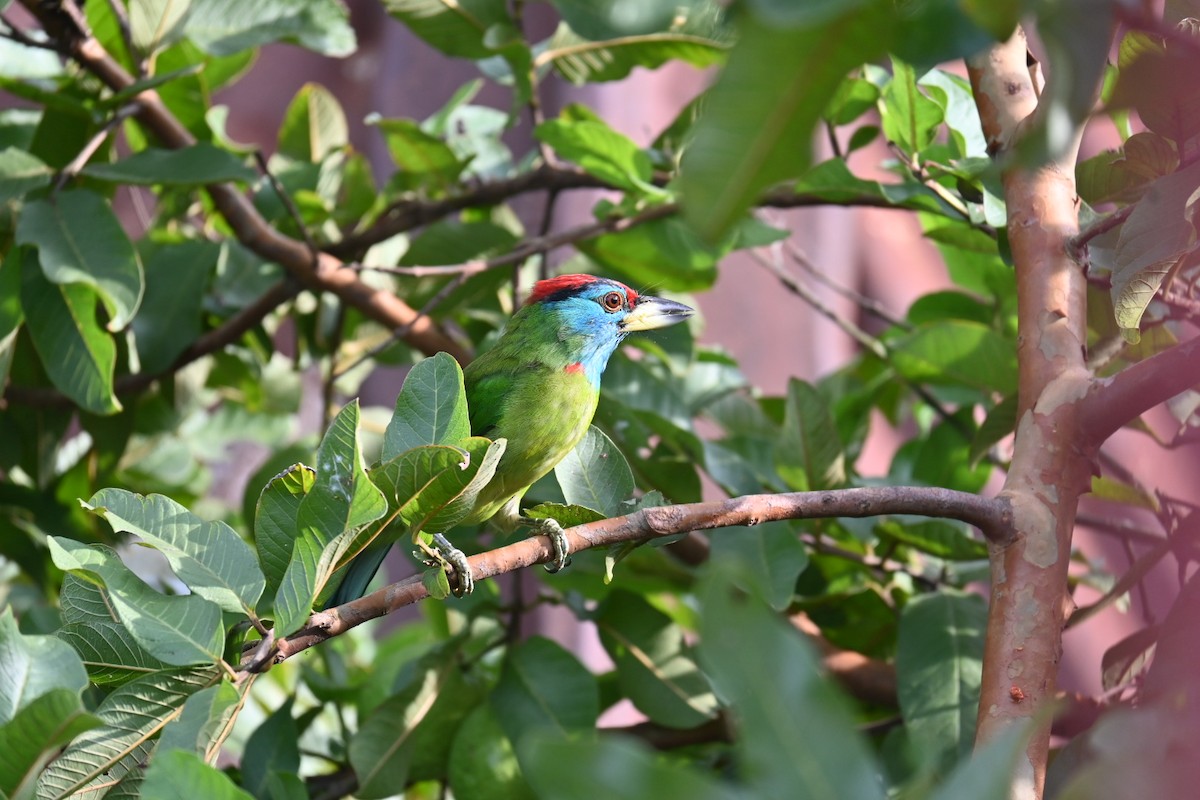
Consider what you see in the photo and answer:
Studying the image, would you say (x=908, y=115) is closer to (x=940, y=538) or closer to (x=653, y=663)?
(x=940, y=538)

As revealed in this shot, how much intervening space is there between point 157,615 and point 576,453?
24.5 inches

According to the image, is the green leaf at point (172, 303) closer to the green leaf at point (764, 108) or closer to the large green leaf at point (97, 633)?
the large green leaf at point (97, 633)

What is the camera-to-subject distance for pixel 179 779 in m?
0.95

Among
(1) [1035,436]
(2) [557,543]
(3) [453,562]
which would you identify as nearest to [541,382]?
(3) [453,562]

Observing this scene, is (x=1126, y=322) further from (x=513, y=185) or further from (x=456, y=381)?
(x=513, y=185)

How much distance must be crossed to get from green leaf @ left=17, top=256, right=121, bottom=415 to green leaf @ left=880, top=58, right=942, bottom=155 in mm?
1436

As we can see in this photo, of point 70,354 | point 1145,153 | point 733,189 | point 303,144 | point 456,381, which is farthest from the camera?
point 303,144

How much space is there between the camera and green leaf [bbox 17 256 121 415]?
201 cm

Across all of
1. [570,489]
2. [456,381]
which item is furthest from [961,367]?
[456,381]

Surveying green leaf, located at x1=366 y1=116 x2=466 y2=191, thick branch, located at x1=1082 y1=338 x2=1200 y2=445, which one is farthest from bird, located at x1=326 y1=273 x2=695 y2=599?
thick branch, located at x1=1082 y1=338 x2=1200 y2=445

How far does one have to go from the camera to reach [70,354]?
6.67 feet

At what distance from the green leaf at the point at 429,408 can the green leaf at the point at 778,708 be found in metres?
0.60

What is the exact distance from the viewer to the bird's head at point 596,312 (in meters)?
2.35

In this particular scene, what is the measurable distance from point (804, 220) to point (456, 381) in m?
3.11
